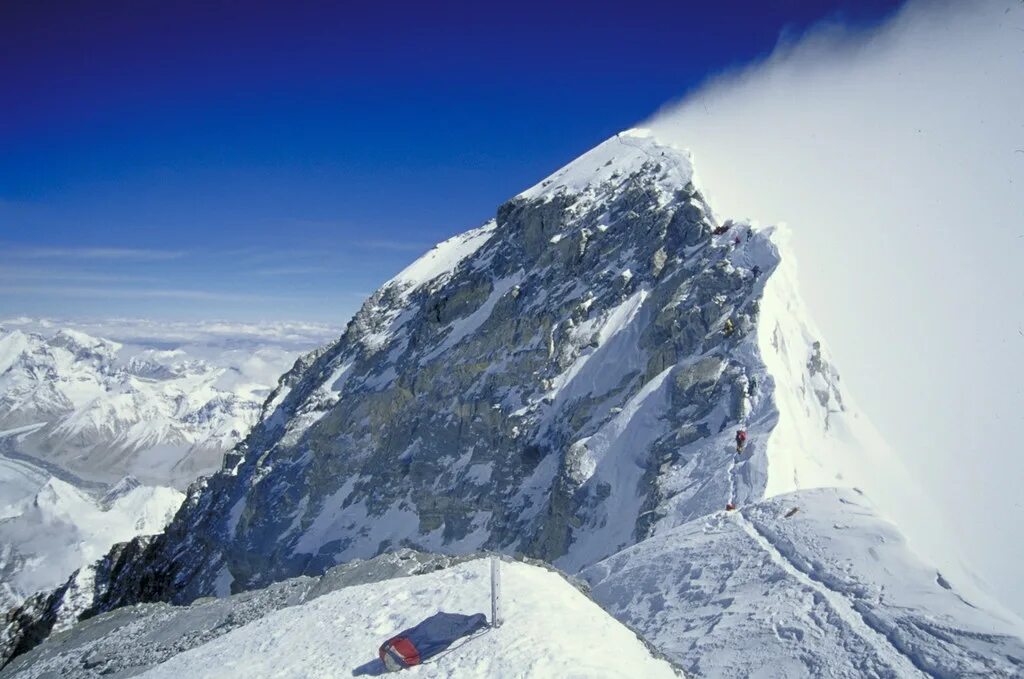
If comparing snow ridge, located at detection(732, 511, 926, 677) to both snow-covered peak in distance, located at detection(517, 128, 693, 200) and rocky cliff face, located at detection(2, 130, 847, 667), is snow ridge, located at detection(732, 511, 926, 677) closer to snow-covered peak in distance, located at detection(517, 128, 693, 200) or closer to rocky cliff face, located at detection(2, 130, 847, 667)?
rocky cliff face, located at detection(2, 130, 847, 667)

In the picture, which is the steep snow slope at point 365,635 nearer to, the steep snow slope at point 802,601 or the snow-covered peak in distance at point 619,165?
the steep snow slope at point 802,601

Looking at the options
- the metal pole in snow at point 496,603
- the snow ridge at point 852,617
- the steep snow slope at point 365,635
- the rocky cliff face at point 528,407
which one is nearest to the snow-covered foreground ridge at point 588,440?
the snow ridge at point 852,617

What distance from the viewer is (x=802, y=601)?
15.0m

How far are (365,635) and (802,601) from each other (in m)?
10.4

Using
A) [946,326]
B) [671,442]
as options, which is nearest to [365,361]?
[671,442]

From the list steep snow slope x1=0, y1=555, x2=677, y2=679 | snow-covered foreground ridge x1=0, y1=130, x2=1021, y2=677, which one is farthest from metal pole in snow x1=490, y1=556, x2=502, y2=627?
snow-covered foreground ridge x1=0, y1=130, x2=1021, y2=677

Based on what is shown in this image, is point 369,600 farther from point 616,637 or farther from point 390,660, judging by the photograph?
point 616,637

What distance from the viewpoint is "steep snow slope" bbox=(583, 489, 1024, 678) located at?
12703mm

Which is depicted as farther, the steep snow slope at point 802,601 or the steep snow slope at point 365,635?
the steep snow slope at point 802,601

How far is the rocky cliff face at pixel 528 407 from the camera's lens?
40375mm

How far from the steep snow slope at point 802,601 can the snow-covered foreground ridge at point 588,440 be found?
7 centimetres

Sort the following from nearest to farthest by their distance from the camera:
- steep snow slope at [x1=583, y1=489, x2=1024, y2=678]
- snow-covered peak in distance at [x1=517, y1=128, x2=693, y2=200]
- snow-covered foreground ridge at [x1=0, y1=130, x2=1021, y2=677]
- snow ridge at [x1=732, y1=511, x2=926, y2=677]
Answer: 1. snow ridge at [x1=732, y1=511, x2=926, y2=677]
2. steep snow slope at [x1=583, y1=489, x2=1024, y2=678]
3. snow-covered foreground ridge at [x1=0, y1=130, x2=1021, y2=677]
4. snow-covered peak in distance at [x1=517, y1=128, x2=693, y2=200]

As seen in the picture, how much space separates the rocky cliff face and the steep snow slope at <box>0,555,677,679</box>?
57.8ft

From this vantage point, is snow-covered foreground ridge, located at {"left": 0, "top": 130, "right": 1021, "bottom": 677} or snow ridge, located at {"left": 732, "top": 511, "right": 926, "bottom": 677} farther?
snow-covered foreground ridge, located at {"left": 0, "top": 130, "right": 1021, "bottom": 677}
